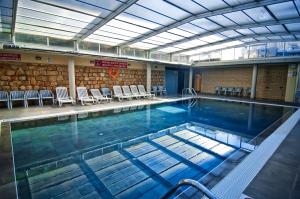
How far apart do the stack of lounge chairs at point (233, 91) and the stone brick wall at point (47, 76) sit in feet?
26.4

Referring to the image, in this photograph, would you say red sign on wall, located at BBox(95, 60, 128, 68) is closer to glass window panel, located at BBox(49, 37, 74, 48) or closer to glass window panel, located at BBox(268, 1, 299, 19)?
glass window panel, located at BBox(49, 37, 74, 48)

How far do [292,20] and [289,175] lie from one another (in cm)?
650

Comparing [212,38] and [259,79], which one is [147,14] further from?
[259,79]

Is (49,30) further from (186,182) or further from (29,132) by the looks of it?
(186,182)

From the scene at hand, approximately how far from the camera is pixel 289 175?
8.79ft

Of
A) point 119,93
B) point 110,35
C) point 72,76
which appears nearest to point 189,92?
point 119,93

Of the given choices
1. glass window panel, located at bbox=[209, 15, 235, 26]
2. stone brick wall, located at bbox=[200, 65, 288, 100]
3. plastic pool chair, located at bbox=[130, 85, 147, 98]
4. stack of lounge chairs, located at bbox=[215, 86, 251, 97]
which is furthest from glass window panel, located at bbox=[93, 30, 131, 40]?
stack of lounge chairs, located at bbox=[215, 86, 251, 97]

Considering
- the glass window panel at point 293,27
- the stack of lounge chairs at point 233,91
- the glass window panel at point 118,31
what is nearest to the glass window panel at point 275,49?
the stack of lounge chairs at point 233,91

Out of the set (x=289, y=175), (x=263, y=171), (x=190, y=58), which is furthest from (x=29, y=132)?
(x=190, y=58)

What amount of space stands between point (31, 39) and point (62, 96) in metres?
2.85

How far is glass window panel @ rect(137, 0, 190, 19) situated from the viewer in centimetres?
538

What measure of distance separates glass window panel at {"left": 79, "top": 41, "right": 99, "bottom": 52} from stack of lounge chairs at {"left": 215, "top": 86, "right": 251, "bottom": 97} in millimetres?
10700

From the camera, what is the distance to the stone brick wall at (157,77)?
46.1 ft

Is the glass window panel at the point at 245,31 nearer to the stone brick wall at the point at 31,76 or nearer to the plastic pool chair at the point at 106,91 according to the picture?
the plastic pool chair at the point at 106,91
